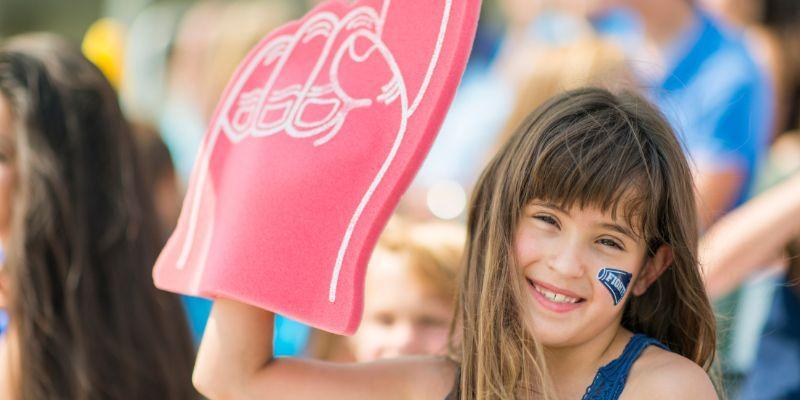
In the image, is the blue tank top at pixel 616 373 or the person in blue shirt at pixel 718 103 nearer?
the blue tank top at pixel 616 373

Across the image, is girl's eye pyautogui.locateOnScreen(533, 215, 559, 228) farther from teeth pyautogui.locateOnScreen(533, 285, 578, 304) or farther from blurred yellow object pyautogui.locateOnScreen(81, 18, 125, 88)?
blurred yellow object pyautogui.locateOnScreen(81, 18, 125, 88)

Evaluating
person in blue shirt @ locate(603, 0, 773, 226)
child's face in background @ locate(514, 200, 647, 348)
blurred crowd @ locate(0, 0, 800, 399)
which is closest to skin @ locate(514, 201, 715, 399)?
child's face in background @ locate(514, 200, 647, 348)

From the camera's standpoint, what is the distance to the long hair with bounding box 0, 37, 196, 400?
241cm

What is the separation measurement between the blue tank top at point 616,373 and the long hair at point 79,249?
3.22 ft

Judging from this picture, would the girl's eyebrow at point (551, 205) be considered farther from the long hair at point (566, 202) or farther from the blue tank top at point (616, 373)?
the blue tank top at point (616, 373)

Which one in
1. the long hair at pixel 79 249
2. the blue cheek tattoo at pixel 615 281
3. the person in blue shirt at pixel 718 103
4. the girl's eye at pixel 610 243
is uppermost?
the person in blue shirt at pixel 718 103

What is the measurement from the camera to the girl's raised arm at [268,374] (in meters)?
1.86

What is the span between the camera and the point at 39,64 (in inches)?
102

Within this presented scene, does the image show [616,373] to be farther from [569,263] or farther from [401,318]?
[401,318]

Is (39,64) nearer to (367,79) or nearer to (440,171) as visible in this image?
(367,79)

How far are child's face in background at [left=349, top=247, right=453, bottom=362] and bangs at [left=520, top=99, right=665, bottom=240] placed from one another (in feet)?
3.04

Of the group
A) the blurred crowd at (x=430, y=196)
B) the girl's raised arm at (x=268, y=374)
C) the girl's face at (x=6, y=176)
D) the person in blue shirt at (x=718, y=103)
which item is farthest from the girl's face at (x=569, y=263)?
the girl's face at (x=6, y=176)

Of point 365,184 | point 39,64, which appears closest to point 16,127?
point 39,64

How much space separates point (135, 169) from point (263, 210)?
98 centimetres
